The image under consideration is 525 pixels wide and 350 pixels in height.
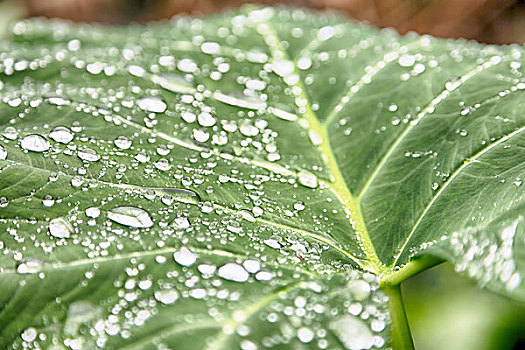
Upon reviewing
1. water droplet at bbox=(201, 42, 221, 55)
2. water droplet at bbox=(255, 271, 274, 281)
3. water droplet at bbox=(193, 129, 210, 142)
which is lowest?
water droplet at bbox=(201, 42, 221, 55)

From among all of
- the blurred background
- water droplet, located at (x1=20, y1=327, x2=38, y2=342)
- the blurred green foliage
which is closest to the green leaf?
water droplet, located at (x1=20, y1=327, x2=38, y2=342)

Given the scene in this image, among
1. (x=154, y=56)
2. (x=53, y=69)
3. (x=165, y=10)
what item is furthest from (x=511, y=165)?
(x=165, y=10)

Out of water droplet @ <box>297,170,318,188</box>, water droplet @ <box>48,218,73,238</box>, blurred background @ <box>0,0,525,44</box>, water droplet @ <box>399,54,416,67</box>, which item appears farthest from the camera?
blurred background @ <box>0,0,525,44</box>

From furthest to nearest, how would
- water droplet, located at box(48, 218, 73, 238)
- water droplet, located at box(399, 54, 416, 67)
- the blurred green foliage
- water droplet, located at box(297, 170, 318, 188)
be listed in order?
the blurred green foliage
water droplet, located at box(399, 54, 416, 67)
water droplet, located at box(297, 170, 318, 188)
water droplet, located at box(48, 218, 73, 238)

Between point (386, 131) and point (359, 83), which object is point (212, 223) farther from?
point (359, 83)

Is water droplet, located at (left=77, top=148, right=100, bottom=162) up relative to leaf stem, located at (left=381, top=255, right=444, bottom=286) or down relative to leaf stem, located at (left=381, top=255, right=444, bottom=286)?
down

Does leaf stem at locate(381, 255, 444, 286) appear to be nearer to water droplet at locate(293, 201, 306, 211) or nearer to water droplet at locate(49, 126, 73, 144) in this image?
water droplet at locate(293, 201, 306, 211)

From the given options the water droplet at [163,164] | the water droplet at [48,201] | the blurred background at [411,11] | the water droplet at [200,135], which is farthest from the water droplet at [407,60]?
the blurred background at [411,11]
